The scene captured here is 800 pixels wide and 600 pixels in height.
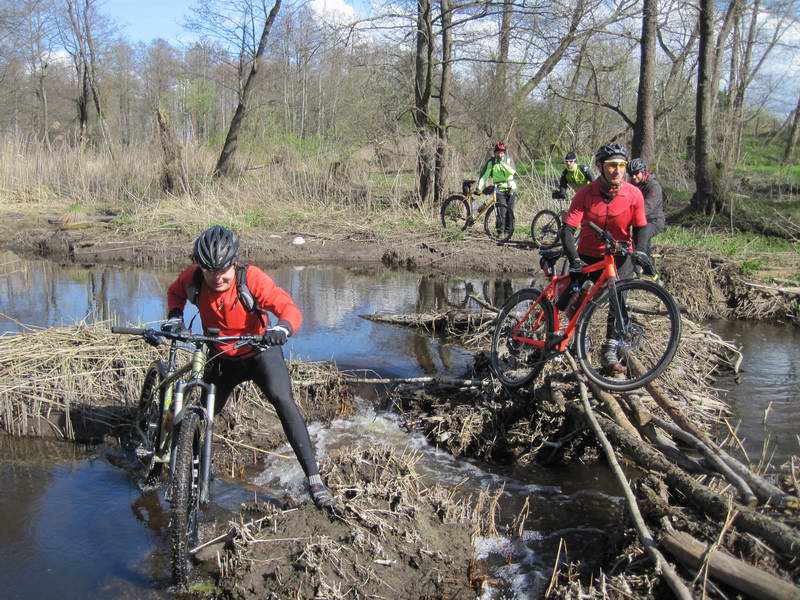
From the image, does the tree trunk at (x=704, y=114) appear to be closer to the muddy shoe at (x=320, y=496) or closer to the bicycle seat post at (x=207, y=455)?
the muddy shoe at (x=320, y=496)

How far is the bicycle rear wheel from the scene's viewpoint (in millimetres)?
5087

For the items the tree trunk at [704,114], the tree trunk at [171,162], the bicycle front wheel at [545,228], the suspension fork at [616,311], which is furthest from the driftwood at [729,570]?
the tree trunk at [171,162]

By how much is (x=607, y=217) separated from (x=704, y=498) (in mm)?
2985

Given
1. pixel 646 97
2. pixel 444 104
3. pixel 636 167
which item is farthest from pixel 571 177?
pixel 444 104

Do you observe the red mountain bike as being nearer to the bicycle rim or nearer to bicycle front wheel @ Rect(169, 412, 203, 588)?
the bicycle rim

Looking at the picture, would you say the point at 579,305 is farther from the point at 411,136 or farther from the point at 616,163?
the point at 411,136

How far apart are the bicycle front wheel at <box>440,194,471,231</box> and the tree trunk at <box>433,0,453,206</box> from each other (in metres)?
1.28

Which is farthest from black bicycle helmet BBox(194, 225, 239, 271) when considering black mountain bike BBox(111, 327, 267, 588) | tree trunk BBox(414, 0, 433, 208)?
tree trunk BBox(414, 0, 433, 208)

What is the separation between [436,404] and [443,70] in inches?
602

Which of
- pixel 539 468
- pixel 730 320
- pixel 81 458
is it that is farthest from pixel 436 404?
pixel 730 320

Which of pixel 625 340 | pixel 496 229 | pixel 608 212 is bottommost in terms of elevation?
pixel 625 340

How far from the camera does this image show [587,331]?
6488 millimetres

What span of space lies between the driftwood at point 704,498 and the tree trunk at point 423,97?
573 inches

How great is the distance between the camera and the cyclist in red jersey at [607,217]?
247 inches
